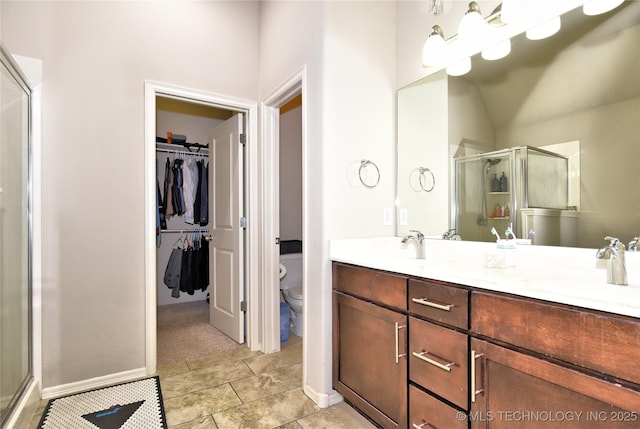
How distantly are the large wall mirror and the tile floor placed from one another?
49.3 inches

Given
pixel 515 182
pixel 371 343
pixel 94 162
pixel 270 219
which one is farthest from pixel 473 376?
pixel 94 162

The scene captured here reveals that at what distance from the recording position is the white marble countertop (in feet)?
3.21

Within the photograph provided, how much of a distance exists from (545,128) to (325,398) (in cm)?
181

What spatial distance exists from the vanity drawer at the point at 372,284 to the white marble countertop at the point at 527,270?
0.05 meters

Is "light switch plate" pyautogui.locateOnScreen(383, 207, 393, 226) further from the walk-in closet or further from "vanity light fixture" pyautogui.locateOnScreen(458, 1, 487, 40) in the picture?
the walk-in closet

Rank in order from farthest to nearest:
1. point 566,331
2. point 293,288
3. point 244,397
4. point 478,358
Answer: point 293,288 < point 244,397 < point 478,358 < point 566,331

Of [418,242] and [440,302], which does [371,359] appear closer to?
[440,302]

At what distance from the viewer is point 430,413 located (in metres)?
1.33

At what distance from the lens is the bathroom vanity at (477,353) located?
88cm

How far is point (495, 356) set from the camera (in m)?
1.11

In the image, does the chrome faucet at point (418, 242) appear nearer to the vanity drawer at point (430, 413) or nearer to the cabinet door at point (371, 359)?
the cabinet door at point (371, 359)

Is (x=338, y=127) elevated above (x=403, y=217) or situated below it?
above

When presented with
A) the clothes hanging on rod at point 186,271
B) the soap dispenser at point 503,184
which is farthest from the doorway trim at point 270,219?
the clothes hanging on rod at point 186,271

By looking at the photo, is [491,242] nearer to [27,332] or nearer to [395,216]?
[395,216]
